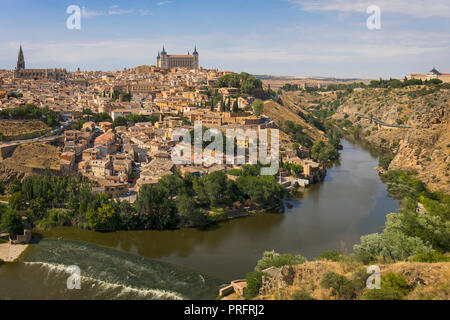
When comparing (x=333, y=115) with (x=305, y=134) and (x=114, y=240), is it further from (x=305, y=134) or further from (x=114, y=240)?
(x=114, y=240)

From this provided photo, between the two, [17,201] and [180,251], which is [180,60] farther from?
[180,251]

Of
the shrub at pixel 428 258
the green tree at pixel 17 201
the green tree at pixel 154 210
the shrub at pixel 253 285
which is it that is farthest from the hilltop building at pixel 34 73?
the shrub at pixel 428 258

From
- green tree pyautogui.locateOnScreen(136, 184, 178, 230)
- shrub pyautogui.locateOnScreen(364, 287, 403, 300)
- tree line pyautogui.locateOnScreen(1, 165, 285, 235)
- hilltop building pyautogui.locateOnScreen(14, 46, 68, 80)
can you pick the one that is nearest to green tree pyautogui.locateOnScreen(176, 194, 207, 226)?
tree line pyautogui.locateOnScreen(1, 165, 285, 235)

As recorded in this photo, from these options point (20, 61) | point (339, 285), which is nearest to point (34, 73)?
point (20, 61)

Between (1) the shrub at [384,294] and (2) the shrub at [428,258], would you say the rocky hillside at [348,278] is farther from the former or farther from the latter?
(2) the shrub at [428,258]

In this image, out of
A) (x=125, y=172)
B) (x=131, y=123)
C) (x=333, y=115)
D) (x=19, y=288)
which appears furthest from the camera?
(x=333, y=115)
